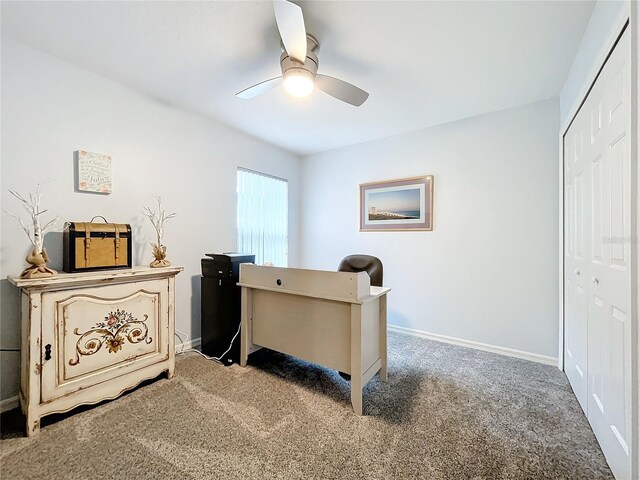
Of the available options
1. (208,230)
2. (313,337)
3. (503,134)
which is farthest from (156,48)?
(503,134)

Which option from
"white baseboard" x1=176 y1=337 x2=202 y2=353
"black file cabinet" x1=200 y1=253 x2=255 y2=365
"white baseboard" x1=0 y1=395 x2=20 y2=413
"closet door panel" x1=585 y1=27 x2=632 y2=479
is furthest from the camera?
"white baseboard" x1=176 y1=337 x2=202 y2=353

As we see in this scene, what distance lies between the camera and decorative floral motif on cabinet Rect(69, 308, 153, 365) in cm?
173

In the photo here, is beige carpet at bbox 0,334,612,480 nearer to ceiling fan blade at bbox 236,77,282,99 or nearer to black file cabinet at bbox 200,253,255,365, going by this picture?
black file cabinet at bbox 200,253,255,365

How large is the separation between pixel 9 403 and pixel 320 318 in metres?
2.12

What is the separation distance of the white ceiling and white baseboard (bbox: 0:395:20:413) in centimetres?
238

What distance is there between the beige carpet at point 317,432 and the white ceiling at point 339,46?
2.42 meters

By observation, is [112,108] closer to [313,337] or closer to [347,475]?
[313,337]

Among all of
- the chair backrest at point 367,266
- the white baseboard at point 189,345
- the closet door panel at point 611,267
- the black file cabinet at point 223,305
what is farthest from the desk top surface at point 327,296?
the closet door panel at point 611,267

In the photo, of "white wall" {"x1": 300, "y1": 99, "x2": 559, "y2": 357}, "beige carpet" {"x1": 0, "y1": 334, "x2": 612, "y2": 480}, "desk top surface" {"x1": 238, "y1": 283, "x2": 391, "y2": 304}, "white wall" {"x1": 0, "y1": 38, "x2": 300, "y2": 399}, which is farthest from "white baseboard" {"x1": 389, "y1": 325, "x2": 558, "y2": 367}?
"white wall" {"x1": 0, "y1": 38, "x2": 300, "y2": 399}

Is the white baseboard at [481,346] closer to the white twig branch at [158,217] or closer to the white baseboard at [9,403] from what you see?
the white twig branch at [158,217]

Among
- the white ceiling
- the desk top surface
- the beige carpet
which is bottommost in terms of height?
the beige carpet

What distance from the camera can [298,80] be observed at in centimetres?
166

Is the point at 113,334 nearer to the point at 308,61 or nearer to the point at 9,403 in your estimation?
the point at 9,403

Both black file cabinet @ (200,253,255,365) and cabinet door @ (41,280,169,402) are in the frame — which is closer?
cabinet door @ (41,280,169,402)
